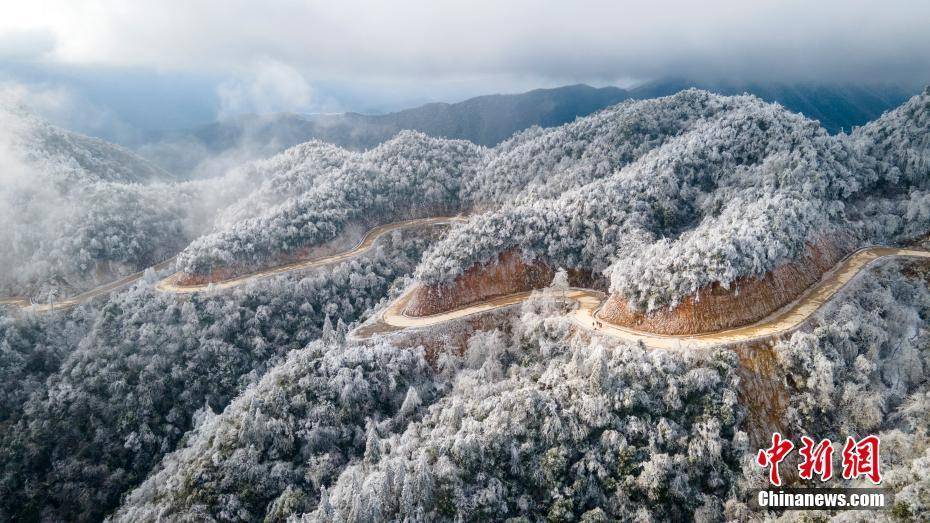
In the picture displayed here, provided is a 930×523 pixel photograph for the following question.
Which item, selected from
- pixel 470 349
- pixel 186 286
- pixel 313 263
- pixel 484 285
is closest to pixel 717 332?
pixel 470 349

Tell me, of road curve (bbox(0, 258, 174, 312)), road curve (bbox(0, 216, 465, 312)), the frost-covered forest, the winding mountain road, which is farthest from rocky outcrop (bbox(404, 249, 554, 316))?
road curve (bbox(0, 258, 174, 312))

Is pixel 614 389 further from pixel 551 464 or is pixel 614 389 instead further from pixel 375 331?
pixel 375 331

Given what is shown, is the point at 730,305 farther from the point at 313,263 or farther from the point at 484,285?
the point at 313,263

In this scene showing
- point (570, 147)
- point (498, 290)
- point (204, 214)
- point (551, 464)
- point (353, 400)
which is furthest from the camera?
point (204, 214)

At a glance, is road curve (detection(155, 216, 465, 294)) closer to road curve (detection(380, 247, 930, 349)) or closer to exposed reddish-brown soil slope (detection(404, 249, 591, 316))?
road curve (detection(380, 247, 930, 349))

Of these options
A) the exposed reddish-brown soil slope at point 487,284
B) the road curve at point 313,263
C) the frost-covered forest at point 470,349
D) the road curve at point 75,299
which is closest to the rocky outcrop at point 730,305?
the frost-covered forest at point 470,349

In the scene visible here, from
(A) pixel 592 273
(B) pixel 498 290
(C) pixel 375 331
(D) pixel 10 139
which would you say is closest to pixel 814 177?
(A) pixel 592 273
